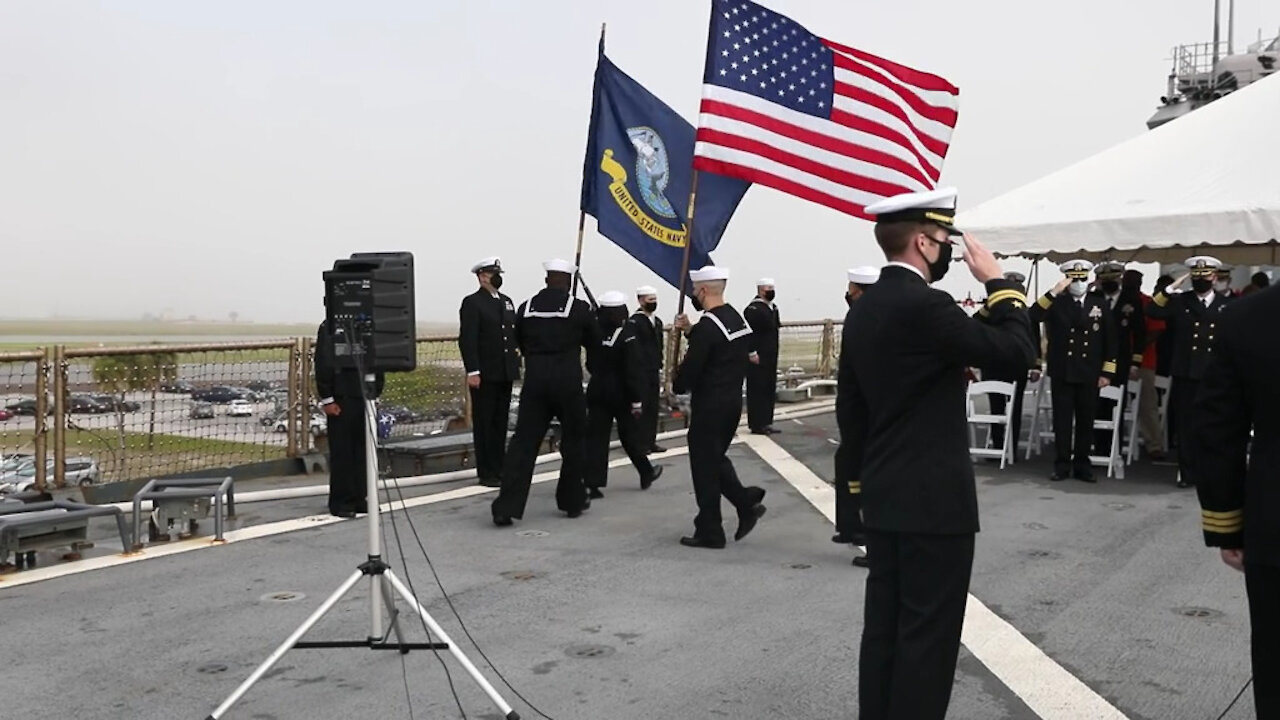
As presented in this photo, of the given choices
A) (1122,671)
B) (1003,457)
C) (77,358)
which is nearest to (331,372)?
(77,358)

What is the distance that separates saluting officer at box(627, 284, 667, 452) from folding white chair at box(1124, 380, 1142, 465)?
4817 mm

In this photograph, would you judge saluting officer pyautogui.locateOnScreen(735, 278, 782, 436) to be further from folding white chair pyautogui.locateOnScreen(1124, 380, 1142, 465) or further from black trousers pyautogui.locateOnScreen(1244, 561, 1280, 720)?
black trousers pyautogui.locateOnScreen(1244, 561, 1280, 720)

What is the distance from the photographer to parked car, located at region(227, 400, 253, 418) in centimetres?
1046

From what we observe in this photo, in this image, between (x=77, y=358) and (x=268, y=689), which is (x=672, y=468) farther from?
(x=268, y=689)

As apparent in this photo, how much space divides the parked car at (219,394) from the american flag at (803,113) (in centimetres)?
505

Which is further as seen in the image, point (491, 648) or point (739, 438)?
point (739, 438)

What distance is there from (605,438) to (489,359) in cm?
130

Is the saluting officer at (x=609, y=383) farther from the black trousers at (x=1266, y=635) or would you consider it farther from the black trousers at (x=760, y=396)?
the black trousers at (x=1266, y=635)

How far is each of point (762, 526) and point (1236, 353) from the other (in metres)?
5.37

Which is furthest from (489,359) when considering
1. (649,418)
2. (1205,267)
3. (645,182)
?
(1205,267)

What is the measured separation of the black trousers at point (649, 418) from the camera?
10.1 meters

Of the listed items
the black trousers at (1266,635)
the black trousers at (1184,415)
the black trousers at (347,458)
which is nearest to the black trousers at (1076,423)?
the black trousers at (1184,415)

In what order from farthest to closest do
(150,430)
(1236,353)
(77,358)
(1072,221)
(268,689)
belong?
(1072,221), (150,430), (77,358), (268,689), (1236,353)

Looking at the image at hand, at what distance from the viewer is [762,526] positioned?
26.9 ft
